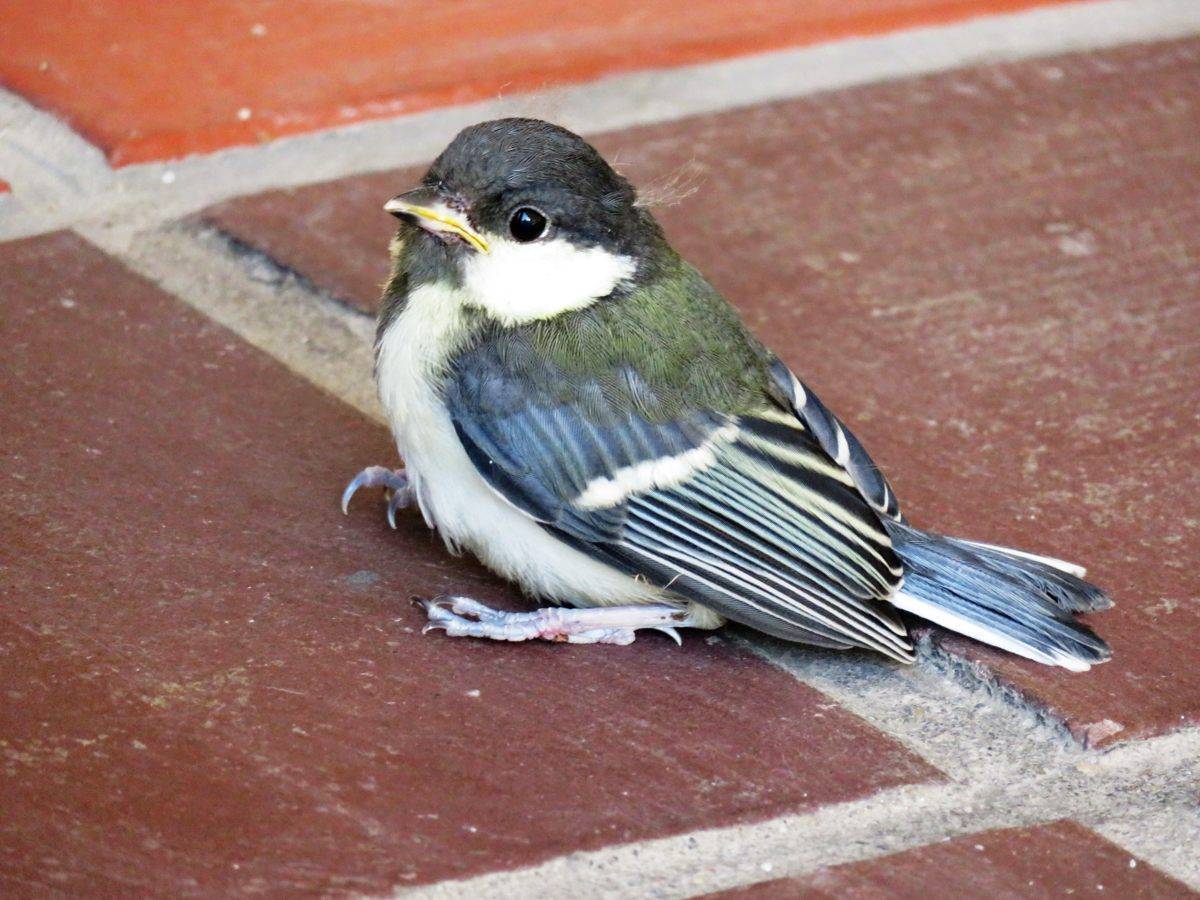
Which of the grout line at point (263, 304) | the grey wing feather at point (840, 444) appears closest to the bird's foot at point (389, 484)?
the grout line at point (263, 304)

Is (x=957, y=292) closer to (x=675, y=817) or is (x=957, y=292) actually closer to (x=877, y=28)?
(x=877, y=28)

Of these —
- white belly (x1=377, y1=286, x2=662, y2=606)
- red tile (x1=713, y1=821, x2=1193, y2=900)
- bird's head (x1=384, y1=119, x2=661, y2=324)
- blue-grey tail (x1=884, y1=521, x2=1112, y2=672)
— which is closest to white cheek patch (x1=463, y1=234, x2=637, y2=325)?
bird's head (x1=384, y1=119, x2=661, y2=324)

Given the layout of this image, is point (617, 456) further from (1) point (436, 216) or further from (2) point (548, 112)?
(2) point (548, 112)

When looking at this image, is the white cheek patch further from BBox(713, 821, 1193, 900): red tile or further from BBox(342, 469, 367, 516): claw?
BBox(713, 821, 1193, 900): red tile

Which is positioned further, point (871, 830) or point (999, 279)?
point (999, 279)

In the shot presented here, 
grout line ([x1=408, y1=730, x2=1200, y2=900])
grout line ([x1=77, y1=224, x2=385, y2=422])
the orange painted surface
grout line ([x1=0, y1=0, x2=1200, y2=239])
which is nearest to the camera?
grout line ([x1=408, y1=730, x2=1200, y2=900])

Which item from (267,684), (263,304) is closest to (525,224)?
(263,304)
